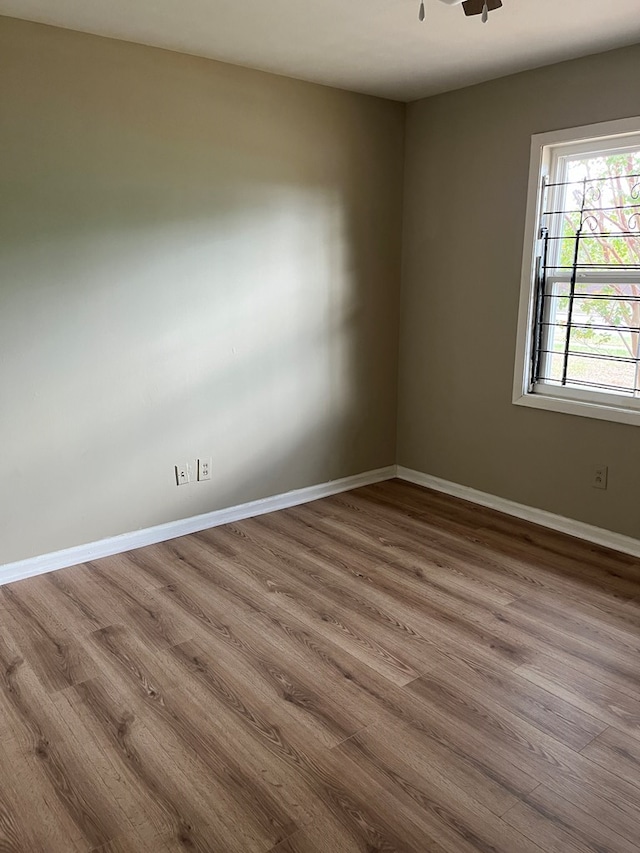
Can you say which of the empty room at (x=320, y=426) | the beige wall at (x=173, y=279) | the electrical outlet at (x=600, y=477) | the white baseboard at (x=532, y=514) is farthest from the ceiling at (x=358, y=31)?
the white baseboard at (x=532, y=514)

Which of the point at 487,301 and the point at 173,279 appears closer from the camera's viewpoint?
the point at 173,279

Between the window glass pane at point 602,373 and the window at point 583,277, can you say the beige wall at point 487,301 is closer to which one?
the window at point 583,277

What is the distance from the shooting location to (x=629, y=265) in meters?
3.32

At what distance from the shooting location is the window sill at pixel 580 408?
11.0 feet

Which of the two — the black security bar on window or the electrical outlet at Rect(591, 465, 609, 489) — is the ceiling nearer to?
the black security bar on window

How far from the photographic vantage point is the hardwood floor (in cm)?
177

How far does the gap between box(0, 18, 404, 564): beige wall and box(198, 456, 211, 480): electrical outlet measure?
5cm

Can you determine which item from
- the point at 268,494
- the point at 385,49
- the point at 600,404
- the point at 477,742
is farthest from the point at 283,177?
the point at 477,742

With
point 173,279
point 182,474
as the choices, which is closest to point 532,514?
point 182,474

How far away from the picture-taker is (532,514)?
3.86 m

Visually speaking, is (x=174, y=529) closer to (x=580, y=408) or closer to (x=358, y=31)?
(x=580, y=408)

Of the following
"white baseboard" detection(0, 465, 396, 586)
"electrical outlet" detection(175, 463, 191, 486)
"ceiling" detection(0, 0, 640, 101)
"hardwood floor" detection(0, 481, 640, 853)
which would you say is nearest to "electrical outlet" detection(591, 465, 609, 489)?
"hardwood floor" detection(0, 481, 640, 853)

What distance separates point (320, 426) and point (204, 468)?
84cm

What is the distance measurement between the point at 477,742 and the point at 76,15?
310cm
